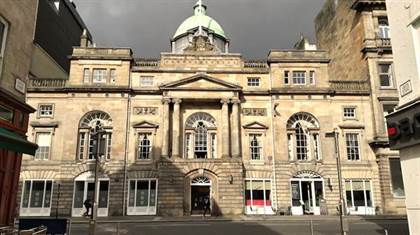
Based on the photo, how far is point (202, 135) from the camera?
108 feet

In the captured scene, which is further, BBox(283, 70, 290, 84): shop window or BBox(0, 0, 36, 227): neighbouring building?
BBox(283, 70, 290, 84): shop window

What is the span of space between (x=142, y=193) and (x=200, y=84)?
11.3 meters

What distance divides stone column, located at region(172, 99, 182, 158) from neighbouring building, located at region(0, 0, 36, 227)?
59.5 ft

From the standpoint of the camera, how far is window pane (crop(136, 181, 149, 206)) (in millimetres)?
30844

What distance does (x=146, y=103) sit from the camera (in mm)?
33094

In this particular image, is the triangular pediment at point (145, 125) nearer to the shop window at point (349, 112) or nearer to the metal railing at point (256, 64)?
the metal railing at point (256, 64)

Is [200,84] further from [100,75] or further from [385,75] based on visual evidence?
[385,75]

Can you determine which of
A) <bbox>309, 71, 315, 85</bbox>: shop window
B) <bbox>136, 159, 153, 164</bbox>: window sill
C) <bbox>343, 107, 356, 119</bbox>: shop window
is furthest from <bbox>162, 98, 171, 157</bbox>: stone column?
<bbox>343, 107, 356, 119</bbox>: shop window

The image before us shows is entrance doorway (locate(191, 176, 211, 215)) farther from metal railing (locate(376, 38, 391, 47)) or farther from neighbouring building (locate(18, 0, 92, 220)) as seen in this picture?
metal railing (locate(376, 38, 391, 47))

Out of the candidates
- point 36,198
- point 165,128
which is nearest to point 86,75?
point 165,128

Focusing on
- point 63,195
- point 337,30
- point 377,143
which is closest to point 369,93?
point 377,143

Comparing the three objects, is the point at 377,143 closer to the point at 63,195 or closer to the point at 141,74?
the point at 141,74

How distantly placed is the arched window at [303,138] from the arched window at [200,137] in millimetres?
7276

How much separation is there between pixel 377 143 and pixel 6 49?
2993cm
